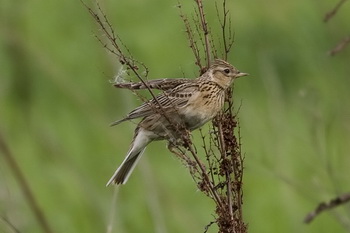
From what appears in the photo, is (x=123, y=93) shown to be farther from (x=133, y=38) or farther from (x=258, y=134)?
(x=133, y=38)

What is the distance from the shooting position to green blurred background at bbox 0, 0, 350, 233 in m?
9.31

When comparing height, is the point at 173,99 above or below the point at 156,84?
above

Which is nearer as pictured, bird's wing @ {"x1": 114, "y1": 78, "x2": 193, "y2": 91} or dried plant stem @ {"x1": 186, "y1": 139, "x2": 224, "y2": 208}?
dried plant stem @ {"x1": 186, "y1": 139, "x2": 224, "y2": 208}

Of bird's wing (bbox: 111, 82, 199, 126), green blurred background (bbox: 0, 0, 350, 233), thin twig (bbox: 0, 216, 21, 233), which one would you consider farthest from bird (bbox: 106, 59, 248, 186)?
thin twig (bbox: 0, 216, 21, 233)

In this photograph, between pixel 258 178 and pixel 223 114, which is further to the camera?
pixel 258 178

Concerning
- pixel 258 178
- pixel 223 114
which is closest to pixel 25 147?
pixel 258 178

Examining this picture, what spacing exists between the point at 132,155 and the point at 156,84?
808mm

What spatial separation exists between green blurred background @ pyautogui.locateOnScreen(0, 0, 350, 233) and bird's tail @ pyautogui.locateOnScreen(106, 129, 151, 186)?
3.39 feet

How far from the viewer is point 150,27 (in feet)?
52.4

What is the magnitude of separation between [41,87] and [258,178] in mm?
2732

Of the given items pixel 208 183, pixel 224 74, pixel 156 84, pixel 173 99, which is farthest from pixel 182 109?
pixel 208 183

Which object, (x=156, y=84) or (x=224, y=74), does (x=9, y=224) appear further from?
(x=224, y=74)

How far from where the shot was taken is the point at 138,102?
43.1 feet

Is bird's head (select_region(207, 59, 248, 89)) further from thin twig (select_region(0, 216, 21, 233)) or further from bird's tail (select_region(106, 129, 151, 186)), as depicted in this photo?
thin twig (select_region(0, 216, 21, 233))
